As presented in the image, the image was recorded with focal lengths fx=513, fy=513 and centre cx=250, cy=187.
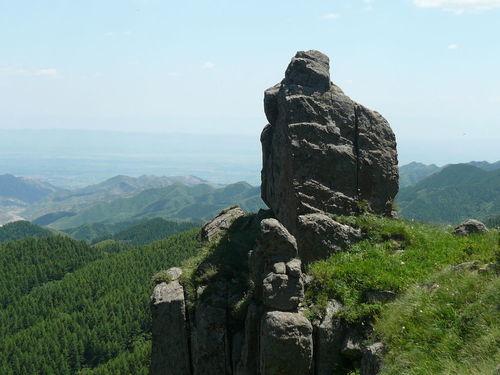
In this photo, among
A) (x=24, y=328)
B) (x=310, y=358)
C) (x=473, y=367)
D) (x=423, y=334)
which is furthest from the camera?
(x=24, y=328)

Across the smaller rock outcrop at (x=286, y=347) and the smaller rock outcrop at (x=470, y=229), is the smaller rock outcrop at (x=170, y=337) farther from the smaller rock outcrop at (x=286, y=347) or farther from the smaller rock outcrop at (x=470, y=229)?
the smaller rock outcrop at (x=470, y=229)

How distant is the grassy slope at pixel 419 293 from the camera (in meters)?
12.9

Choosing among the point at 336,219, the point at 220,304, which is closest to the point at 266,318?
the point at 220,304

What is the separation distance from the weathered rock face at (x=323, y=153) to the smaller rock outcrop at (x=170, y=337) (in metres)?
6.41

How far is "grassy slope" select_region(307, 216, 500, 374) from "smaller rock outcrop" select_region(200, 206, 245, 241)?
9.25 m

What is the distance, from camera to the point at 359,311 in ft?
55.9

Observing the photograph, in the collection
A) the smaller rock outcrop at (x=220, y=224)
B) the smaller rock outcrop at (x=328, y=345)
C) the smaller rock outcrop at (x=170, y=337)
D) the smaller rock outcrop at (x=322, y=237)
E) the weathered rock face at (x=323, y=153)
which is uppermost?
the weathered rock face at (x=323, y=153)

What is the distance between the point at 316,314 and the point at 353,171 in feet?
34.2

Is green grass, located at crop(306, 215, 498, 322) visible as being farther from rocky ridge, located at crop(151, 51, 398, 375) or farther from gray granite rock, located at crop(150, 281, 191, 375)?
gray granite rock, located at crop(150, 281, 191, 375)

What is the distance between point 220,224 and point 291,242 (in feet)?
41.4

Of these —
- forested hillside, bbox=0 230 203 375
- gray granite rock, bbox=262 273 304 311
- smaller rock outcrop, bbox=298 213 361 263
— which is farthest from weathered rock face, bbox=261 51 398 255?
forested hillside, bbox=0 230 203 375

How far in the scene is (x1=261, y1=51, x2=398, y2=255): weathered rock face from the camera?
25.1m

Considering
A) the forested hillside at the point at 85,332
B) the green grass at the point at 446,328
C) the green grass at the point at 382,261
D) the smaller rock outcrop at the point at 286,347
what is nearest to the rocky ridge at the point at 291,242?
the smaller rock outcrop at the point at 286,347

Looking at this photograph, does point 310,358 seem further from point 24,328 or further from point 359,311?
point 24,328
